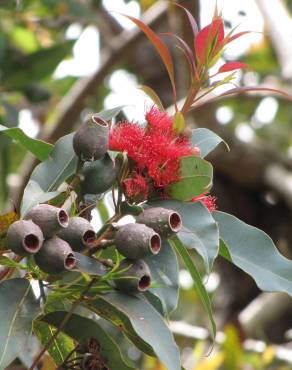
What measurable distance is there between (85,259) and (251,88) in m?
0.30

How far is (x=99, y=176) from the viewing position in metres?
0.92

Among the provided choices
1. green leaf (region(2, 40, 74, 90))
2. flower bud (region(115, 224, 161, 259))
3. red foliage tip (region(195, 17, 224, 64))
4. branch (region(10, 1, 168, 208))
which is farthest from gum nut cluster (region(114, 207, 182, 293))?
branch (region(10, 1, 168, 208))

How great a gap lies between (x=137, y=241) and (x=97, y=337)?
0.58 feet

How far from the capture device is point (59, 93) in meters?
3.19

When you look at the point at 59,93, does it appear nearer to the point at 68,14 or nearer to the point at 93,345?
the point at 68,14

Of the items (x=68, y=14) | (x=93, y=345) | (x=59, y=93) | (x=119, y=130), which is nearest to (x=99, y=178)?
(x=119, y=130)

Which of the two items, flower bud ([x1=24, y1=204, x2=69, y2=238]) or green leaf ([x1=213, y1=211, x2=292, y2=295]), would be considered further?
green leaf ([x1=213, y1=211, x2=292, y2=295])

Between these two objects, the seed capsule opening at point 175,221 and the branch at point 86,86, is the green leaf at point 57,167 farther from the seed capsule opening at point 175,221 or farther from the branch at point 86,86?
the branch at point 86,86

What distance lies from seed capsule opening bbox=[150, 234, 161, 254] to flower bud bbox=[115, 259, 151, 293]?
0.8 inches

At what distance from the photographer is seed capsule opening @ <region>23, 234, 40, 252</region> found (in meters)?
0.82

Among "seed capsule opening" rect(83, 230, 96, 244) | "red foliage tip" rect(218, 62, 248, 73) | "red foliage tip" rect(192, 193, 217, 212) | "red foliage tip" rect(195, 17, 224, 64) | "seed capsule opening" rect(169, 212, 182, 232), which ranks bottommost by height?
"red foliage tip" rect(192, 193, 217, 212)

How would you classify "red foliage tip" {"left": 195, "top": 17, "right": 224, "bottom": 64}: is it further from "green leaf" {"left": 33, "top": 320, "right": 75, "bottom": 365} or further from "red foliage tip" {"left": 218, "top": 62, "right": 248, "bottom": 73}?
"green leaf" {"left": 33, "top": 320, "right": 75, "bottom": 365}

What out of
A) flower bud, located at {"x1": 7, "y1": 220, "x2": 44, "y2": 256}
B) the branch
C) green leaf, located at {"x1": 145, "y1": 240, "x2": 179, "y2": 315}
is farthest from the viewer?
the branch

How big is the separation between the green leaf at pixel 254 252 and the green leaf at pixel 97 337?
162mm
